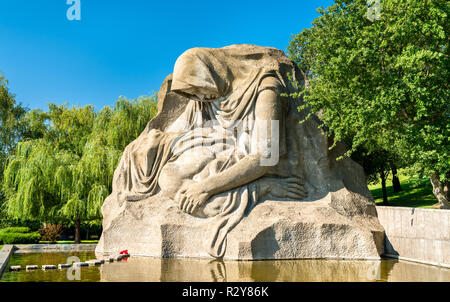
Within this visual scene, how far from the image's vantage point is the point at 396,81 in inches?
354

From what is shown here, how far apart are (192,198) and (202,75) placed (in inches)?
123

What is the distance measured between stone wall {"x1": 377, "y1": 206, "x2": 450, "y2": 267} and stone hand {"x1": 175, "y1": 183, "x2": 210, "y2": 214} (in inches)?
165

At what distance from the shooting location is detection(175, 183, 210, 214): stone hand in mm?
9641

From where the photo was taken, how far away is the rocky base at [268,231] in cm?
918

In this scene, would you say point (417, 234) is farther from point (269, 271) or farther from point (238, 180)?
point (238, 180)

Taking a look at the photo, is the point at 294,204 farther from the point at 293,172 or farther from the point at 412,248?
the point at 412,248

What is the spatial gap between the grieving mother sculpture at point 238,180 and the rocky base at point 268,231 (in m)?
0.02

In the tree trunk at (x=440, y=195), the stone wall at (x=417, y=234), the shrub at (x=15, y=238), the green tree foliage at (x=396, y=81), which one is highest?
the green tree foliage at (x=396, y=81)

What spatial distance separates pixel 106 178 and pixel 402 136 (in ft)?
40.8

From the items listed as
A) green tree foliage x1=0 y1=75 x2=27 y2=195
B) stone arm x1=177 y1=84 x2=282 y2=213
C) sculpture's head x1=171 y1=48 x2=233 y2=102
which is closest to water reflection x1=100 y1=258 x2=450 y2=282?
stone arm x1=177 y1=84 x2=282 y2=213

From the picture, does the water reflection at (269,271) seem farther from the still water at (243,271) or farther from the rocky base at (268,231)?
the rocky base at (268,231)

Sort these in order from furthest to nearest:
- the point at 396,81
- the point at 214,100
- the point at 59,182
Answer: the point at 59,182, the point at 214,100, the point at 396,81

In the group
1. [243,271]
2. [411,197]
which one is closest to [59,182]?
[243,271]

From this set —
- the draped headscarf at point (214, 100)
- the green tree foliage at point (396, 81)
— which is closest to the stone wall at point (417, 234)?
the green tree foliage at point (396, 81)
